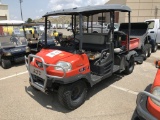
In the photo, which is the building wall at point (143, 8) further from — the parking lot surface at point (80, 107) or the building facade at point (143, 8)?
the parking lot surface at point (80, 107)

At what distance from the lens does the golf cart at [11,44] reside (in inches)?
270

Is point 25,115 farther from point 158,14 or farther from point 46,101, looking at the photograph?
point 158,14

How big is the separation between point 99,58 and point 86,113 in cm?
145

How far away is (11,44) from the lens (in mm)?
7219

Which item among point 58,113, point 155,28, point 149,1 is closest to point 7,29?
point 58,113

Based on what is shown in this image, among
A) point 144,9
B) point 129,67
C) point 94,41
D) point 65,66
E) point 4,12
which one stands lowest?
point 129,67

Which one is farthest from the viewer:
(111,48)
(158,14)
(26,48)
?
(158,14)

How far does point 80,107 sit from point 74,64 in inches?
41.5

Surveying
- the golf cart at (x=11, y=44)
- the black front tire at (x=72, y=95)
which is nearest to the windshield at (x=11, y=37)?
the golf cart at (x=11, y=44)

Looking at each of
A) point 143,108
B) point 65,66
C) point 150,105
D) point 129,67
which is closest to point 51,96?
point 65,66

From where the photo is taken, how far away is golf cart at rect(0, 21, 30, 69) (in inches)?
270

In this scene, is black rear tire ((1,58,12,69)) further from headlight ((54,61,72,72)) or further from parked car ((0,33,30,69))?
headlight ((54,61,72,72))

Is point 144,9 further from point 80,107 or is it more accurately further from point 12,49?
point 80,107

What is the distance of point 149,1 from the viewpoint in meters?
25.0
